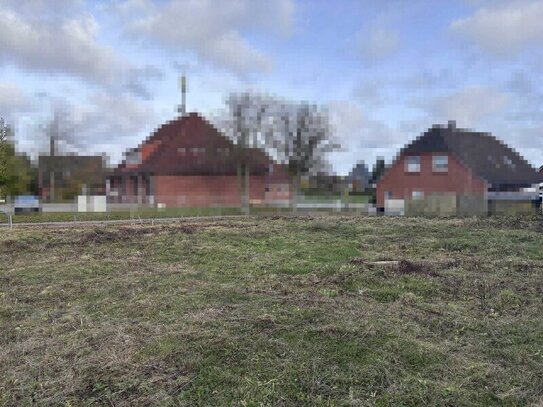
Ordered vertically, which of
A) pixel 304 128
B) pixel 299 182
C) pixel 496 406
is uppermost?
pixel 304 128

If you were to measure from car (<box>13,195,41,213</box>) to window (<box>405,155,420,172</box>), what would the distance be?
80.8 feet

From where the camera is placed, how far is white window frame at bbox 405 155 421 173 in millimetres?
33375

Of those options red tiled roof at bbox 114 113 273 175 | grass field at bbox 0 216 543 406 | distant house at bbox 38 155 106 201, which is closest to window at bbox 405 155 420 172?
red tiled roof at bbox 114 113 273 175

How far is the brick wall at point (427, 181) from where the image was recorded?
31312 millimetres

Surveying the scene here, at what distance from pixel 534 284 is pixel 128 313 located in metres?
6.03

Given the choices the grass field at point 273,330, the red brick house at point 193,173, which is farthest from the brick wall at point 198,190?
the grass field at point 273,330

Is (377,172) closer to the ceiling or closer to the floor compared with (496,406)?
closer to the ceiling

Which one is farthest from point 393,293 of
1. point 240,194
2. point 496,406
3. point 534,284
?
point 240,194

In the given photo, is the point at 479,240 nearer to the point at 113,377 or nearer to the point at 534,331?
the point at 534,331

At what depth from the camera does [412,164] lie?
110ft

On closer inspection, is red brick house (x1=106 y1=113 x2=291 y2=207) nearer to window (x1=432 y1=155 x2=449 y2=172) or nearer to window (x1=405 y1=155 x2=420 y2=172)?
window (x1=405 y1=155 x2=420 y2=172)

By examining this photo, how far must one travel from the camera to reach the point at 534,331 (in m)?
4.91

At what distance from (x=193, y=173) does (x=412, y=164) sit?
16.1 meters

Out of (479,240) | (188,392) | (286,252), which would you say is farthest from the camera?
(479,240)
